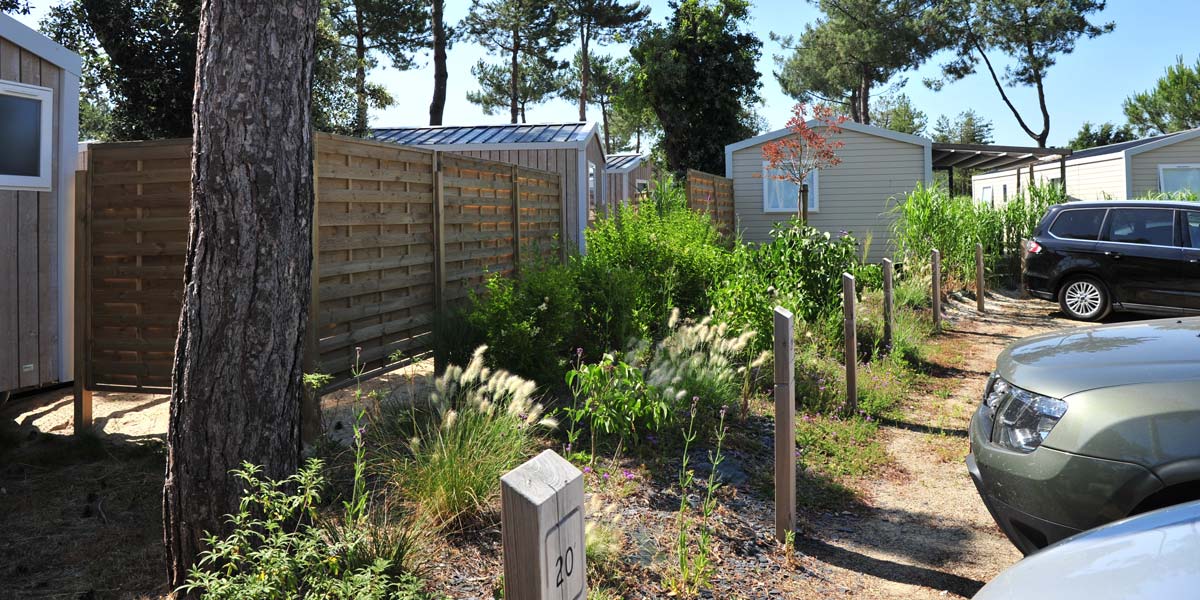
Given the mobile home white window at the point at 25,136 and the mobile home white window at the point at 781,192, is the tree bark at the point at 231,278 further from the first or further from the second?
the mobile home white window at the point at 781,192

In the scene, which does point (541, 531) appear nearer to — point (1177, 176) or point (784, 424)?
point (784, 424)

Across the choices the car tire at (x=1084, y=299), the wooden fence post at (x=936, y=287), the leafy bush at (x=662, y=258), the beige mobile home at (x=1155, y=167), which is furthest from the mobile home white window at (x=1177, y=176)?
the leafy bush at (x=662, y=258)

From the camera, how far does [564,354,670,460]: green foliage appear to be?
16.5 feet

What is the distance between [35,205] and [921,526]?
710cm

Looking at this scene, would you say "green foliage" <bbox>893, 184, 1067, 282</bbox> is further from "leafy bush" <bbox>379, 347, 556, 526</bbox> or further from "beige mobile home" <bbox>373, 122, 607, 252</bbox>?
"leafy bush" <bbox>379, 347, 556, 526</bbox>

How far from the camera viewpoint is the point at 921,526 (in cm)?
482

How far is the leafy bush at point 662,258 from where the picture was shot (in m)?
8.80

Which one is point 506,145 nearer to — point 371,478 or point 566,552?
point 371,478

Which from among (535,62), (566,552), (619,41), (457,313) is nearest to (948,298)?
(457,313)

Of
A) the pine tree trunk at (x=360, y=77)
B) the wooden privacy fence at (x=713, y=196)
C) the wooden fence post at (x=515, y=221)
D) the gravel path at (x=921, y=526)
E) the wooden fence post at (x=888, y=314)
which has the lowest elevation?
the gravel path at (x=921, y=526)

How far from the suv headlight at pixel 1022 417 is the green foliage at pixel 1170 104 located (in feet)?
163

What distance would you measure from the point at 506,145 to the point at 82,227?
10.3 m

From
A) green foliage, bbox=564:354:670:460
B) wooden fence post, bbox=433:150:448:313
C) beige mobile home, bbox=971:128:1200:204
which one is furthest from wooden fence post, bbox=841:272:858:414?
beige mobile home, bbox=971:128:1200:204

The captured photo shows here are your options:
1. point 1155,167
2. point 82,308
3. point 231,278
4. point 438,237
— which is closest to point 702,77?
point 1155,167
